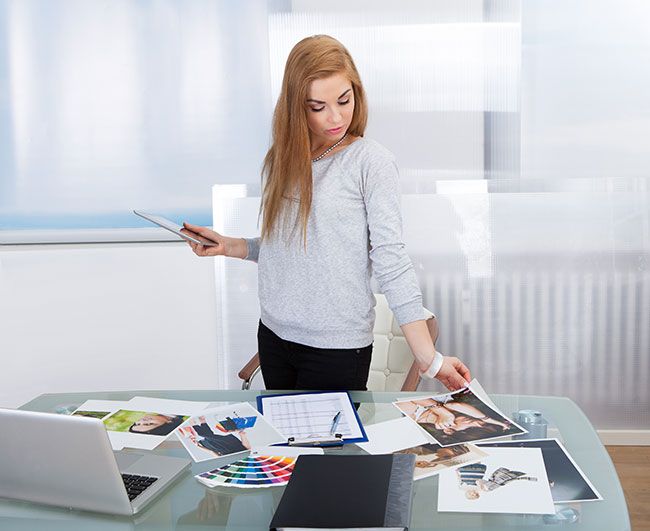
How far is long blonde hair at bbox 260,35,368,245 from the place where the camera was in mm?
1826

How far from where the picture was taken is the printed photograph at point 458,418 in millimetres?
1573

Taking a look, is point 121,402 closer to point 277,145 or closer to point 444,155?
point 277,145

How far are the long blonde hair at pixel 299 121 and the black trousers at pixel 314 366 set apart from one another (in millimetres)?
274

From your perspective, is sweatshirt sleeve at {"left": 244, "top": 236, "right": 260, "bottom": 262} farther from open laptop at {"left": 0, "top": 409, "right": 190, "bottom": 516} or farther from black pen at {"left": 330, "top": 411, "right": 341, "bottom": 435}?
open laptop at {"left": 0, "top": 409, "right": 190, "bottom": 516}

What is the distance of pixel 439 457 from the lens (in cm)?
147

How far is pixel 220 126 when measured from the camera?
3.34 m

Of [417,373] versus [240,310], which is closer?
[417,373]

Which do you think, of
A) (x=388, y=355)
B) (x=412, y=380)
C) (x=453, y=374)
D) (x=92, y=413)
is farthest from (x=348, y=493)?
(x=388, y=355)

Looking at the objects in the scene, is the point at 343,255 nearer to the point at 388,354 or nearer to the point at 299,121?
the point at 299,121

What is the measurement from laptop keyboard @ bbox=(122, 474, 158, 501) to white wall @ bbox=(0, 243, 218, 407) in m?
2.04

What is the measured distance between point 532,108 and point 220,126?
4.14ft

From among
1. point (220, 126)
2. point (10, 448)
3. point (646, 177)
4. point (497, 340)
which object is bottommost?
point (497, 340)

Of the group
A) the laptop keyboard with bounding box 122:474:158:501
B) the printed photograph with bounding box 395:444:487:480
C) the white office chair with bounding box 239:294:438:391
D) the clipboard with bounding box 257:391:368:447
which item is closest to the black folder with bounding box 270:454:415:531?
the printed photograph with bounding box 395:444:487:480

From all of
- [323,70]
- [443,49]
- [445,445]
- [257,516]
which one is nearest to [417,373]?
[445,445]
